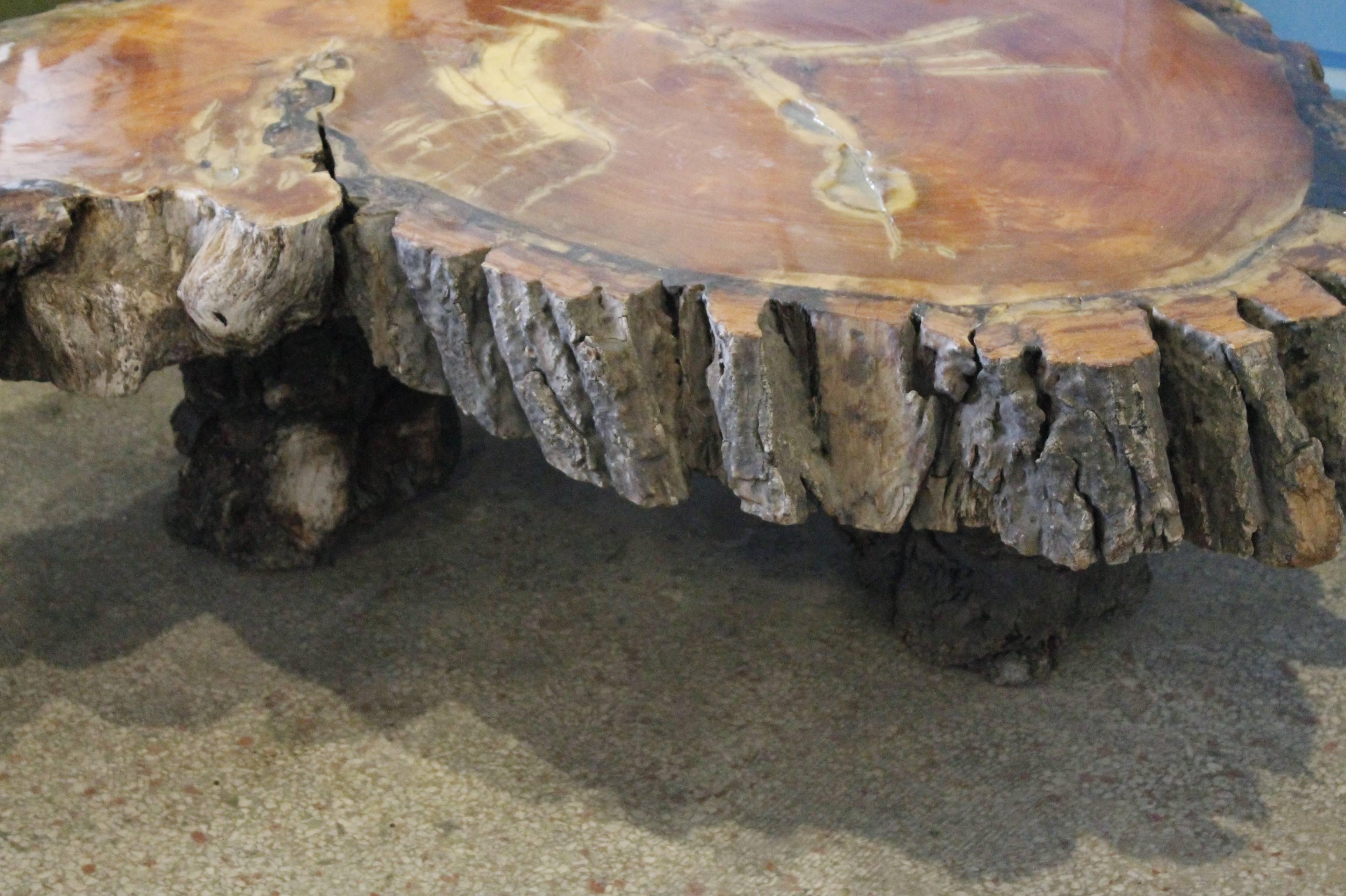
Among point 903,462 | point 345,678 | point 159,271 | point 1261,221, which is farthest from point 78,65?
point 1261,221

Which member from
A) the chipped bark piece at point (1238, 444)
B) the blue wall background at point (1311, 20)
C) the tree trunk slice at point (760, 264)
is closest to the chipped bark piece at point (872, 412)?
the tree trunk slice at point (760, 264)

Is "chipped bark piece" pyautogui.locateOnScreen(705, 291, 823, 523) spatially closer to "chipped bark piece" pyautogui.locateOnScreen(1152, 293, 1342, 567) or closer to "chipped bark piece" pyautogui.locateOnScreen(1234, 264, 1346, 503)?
"chipped bark piece" pyautogui.locateOnScreen(1152, 293, 1342, 567)

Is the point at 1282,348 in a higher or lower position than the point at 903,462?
higher

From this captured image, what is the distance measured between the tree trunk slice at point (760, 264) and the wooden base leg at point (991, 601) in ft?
1.08

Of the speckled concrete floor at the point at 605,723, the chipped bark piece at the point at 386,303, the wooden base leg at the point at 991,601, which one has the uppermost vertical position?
the chipped bark piece at the point at 386,303

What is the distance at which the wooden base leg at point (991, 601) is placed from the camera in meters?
1.74

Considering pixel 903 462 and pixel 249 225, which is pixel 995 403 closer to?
pixel 903 462

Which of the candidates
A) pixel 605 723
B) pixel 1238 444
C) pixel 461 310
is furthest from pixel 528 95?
pixel 1238 444

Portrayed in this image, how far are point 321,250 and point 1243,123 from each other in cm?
115

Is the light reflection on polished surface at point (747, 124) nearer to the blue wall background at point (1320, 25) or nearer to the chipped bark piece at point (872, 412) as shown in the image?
the chipped bark piece at point (872, 412)

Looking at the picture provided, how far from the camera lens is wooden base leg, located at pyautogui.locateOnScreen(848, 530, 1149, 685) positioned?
1737 millimetres

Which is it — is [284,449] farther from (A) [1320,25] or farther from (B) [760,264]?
(A) [1320,25]

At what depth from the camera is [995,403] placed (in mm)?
1313

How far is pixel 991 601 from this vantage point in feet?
5.75
